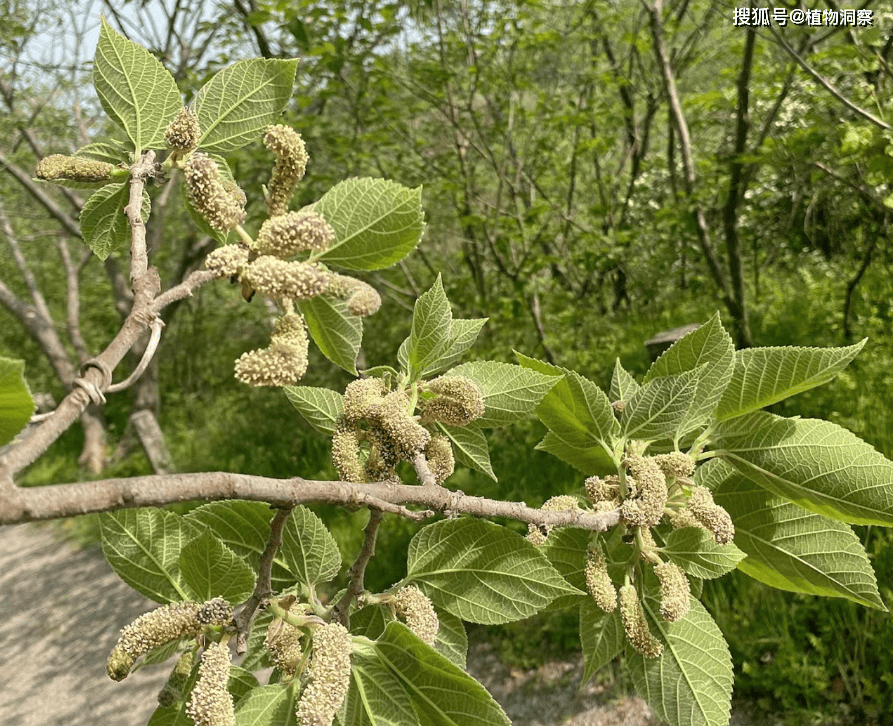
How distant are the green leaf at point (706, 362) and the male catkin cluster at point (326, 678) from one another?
1.81 ft

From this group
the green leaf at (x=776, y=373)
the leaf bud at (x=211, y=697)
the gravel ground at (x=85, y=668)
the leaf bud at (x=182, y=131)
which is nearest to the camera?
the leaf bud at (x=211, y=697)

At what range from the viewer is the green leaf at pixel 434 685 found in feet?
1.88

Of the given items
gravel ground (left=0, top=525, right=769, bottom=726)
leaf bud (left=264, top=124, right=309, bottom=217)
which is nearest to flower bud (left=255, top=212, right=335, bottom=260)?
leaf bud (left=264, top=124, right=309, bottom=217)

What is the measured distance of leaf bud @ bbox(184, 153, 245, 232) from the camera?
0.53 meters

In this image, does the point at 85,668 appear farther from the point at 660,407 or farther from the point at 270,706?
the point at 660,407

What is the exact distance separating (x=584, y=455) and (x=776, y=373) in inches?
10.9

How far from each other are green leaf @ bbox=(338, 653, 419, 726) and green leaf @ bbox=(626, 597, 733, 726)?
0.42m

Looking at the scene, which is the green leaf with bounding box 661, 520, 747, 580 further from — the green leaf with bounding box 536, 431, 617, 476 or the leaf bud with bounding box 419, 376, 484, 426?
the leaf bud with bounding box 419, 376, 484, 426

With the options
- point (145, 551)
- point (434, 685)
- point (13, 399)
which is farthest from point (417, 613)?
point (13, 399)

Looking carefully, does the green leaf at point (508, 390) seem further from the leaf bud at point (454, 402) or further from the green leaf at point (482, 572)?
the green leaf at point (482, 572)

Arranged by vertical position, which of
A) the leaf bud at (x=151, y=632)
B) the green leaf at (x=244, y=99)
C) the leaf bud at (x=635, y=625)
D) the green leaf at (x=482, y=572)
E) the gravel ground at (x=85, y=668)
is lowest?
the gravel ground at (x=85, y=668)

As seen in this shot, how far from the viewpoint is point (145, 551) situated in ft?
2.31

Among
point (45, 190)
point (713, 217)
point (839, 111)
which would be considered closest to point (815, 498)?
point (839, 111)

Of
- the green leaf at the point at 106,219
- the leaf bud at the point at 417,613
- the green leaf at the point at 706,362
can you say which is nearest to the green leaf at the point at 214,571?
the leaf bud at the point at 417,613
